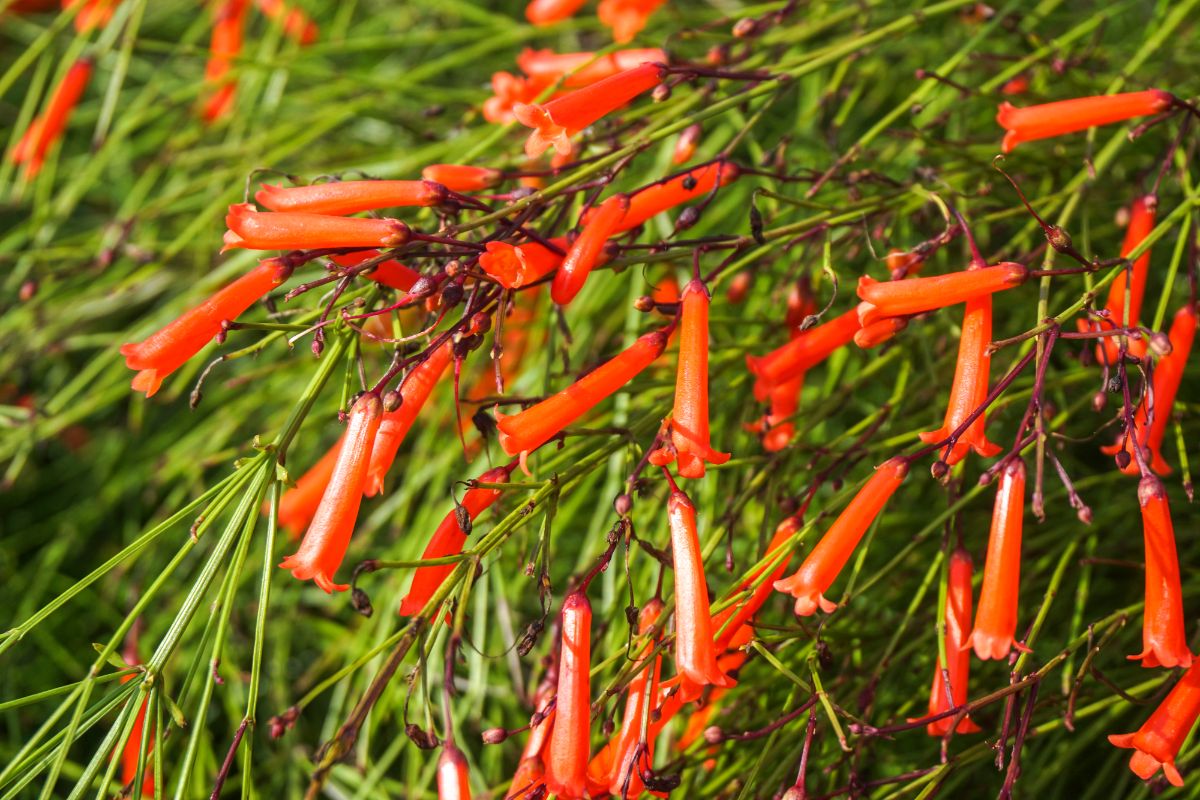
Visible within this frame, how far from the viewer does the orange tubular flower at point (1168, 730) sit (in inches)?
62.2

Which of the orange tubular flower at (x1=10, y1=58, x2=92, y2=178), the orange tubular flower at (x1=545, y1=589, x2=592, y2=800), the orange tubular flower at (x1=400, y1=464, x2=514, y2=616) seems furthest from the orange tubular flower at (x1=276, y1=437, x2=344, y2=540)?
the orange tubular flower at (x1=10, y1=58, x2=92, y2=178)

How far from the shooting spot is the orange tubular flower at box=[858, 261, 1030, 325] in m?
1.59

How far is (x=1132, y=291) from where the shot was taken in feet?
6.10

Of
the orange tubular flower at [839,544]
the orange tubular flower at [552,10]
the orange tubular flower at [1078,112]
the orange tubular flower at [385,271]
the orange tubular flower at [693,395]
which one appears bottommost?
the orange tubular flower at [839,544]

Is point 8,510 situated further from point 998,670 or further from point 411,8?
point 998,670

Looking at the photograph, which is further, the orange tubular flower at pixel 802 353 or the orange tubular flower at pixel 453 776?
the orange tubular flower at pixel 802 353

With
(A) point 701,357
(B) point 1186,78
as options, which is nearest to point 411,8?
(B) point 1186,78

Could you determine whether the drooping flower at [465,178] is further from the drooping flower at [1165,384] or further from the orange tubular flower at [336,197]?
the drooping flower at [1165,384]

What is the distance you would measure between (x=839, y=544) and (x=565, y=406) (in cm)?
45

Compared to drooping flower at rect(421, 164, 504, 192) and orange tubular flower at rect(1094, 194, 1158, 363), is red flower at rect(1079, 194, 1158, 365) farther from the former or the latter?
drooping flower at rect(421, 164, 504, 192)

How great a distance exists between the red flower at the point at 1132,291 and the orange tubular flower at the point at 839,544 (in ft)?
1.25

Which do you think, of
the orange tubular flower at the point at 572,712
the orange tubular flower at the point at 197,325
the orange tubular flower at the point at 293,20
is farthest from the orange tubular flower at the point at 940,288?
the orange tubular flower at the point at 293,20

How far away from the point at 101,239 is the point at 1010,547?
2.65 m

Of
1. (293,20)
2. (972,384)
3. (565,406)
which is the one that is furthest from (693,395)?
(293,20)
